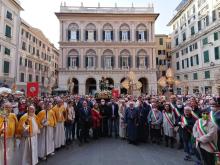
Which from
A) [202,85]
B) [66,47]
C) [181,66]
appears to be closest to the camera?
[202,85]

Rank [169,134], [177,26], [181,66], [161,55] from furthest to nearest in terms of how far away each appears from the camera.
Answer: [161,55] < [177,26] < [181,66] < [169,134]

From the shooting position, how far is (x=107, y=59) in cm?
3559

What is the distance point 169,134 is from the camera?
8.16 m

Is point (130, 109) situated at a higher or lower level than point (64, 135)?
higher

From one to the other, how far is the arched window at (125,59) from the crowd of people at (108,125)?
989 inches

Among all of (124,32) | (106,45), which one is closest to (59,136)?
(106,45)

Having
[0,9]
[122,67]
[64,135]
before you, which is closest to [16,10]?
[0,9]

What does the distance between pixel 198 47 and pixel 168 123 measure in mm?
27321

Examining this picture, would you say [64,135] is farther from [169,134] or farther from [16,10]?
[16,10]

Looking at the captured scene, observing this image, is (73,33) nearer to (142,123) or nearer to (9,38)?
(9,38)

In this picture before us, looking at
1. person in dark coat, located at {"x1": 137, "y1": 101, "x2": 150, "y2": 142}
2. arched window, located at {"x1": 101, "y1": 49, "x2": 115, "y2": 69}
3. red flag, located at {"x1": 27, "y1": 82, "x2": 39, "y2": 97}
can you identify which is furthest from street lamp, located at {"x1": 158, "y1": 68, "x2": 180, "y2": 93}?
arched window, located at {"x1": 101, "y1": 49, "x2": 115, "y2": 69}

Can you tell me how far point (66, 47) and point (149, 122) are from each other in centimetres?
2893

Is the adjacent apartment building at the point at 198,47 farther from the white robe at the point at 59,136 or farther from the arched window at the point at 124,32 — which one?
the white robe at the point at 59,136

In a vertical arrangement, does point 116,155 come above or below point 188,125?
below
